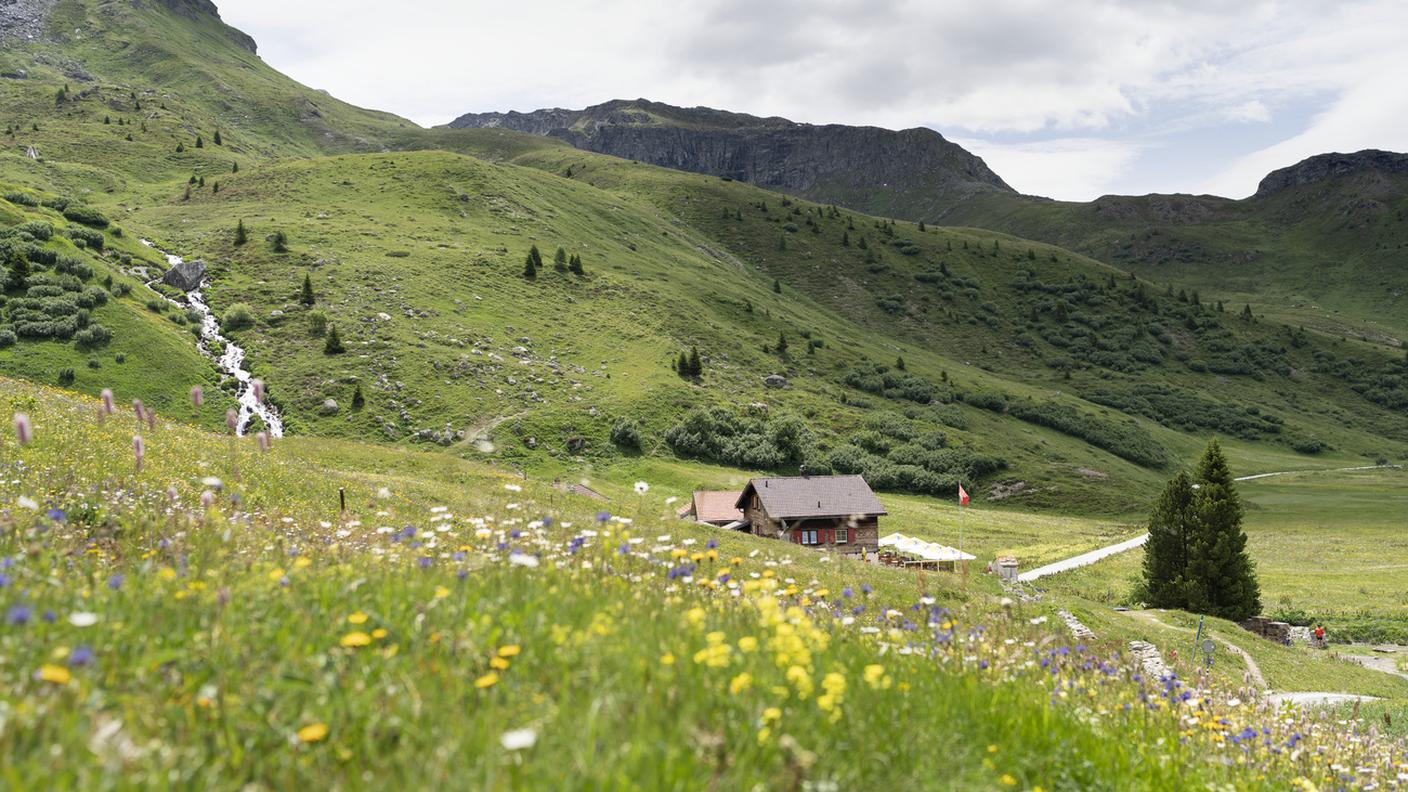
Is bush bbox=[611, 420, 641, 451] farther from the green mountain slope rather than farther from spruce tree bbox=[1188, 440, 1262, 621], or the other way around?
spruce tree bbox=[1188, 440, 1262, 621]

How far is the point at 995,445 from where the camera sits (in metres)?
113

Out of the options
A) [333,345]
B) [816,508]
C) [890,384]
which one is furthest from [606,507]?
[890,384]

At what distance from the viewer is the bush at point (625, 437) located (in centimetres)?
7781

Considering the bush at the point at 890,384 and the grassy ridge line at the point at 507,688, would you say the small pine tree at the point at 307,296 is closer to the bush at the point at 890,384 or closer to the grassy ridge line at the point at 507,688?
the bush at the point at 890,384

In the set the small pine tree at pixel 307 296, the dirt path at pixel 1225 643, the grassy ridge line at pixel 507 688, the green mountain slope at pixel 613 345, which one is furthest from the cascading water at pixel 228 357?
the grassy ridge line at pixel 507 688

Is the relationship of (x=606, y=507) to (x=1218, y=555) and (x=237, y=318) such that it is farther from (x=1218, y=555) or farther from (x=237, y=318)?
(x=237, y=318)

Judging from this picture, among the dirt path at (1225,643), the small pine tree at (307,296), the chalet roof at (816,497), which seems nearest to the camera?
the dirt path at (1225,643)

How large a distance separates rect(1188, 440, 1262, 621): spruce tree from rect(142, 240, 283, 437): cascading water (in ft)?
209

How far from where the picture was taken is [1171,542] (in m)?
42.4

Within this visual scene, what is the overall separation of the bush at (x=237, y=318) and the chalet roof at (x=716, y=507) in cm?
5255

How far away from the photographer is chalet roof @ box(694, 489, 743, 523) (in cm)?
6291

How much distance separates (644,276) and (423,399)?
6579 centimetres

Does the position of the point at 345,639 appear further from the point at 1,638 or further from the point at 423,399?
the point at 423,399

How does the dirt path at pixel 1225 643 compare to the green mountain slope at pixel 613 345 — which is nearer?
the dirt path at pixel 1225 643
